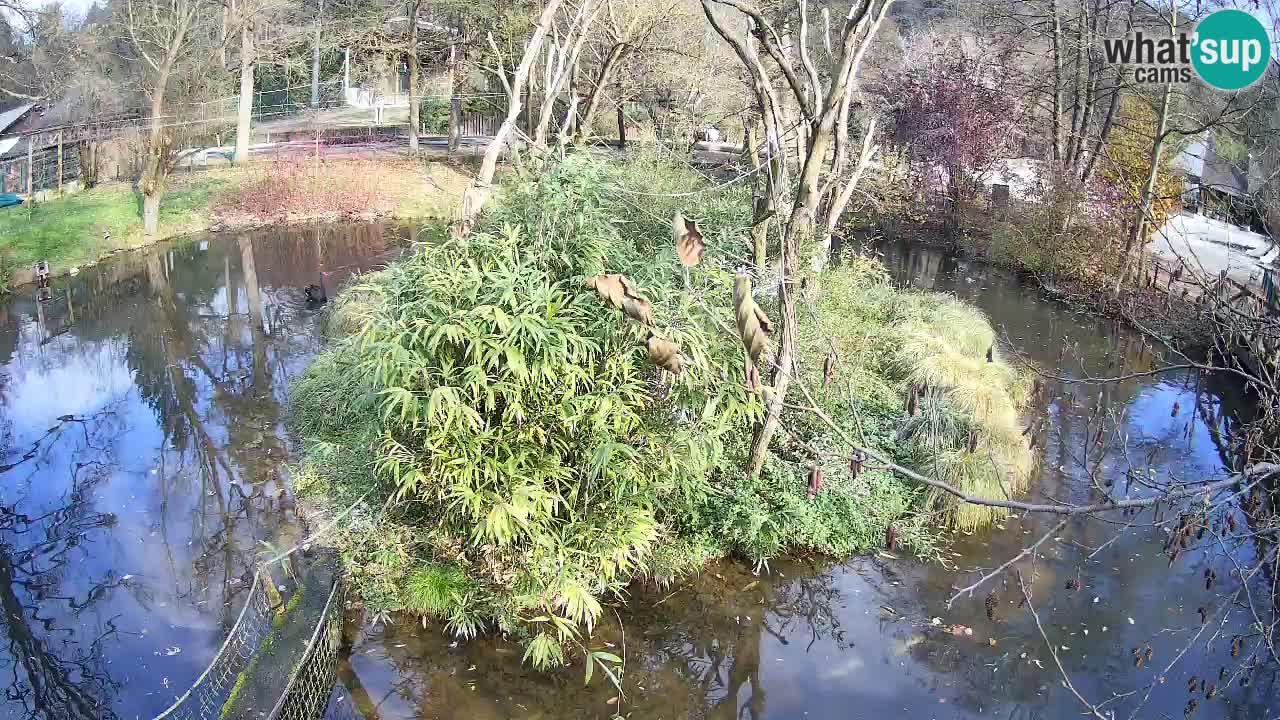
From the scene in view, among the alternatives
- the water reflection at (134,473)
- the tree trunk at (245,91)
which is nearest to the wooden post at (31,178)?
the water reflection at (134,473)

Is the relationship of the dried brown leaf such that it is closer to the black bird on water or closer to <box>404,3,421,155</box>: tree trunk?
the black bird on water

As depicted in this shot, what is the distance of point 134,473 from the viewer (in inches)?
344

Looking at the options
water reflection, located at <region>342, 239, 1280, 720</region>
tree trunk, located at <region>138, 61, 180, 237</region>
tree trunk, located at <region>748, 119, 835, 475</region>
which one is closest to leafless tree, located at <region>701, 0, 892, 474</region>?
tree trunk, located at <region>748, 119, 835, 475</region>

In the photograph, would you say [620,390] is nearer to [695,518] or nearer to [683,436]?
Result: [683,436]

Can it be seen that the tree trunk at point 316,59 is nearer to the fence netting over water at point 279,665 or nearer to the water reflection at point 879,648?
the fence netting over water at point 279,665

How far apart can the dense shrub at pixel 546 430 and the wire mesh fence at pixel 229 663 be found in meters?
0.66

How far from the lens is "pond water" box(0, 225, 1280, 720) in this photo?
600cm

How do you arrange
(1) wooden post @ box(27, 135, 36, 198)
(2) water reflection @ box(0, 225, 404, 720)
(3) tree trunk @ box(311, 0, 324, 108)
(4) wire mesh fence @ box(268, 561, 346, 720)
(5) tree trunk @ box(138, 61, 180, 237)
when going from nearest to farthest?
(4) wire mesh fence @ box(268, 561, 346, 720)
(2) water reflection @ box(0, 225, 404, 720)
(5) tree trunk @ box(138, 61, 180, 237)
(1) wooden post @ box(27, 135, 36, 198)
(3) tree trunk @ box(311, 0, 324, 108)

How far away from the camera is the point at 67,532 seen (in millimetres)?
7789

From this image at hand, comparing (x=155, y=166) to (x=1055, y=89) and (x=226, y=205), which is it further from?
(x=1055, y=89)

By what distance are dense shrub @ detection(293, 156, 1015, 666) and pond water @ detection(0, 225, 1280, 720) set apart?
41cm

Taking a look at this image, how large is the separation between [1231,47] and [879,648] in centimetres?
603

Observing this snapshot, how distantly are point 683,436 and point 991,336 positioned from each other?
7008 mm

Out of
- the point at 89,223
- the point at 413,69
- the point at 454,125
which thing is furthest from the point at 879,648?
the point at 454,125
